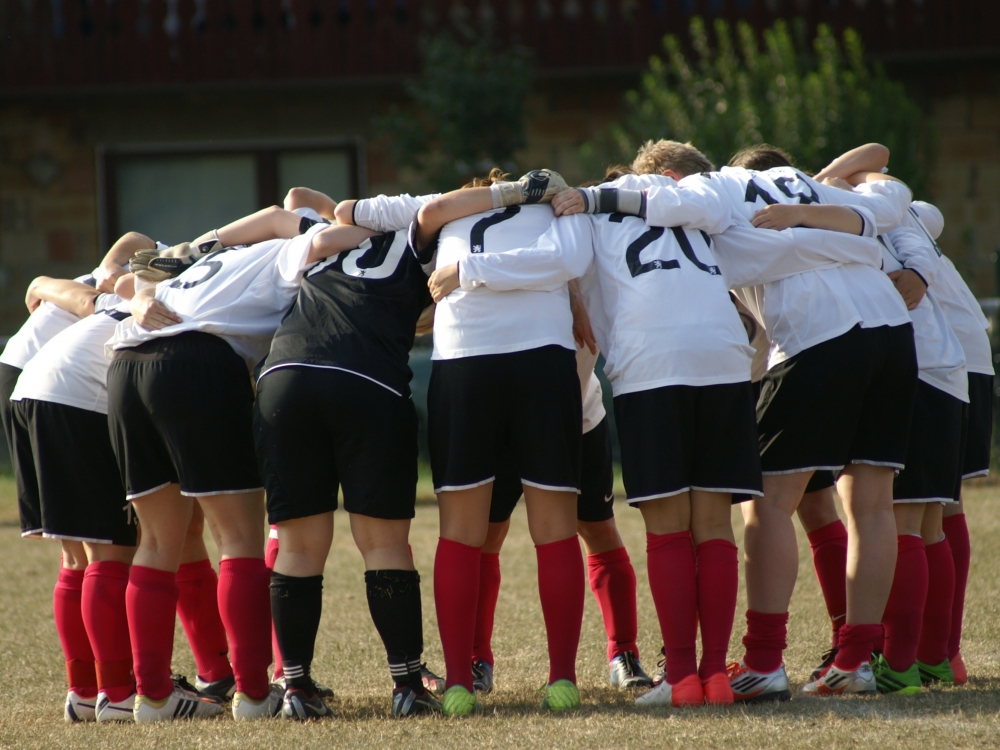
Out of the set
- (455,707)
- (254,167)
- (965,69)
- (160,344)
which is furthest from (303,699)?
(965,69)

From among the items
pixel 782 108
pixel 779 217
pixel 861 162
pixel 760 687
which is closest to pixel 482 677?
pixel 760 687

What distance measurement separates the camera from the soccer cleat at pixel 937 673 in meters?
3.76

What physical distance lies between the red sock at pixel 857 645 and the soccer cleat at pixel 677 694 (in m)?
0.53

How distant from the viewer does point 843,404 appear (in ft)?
11.7

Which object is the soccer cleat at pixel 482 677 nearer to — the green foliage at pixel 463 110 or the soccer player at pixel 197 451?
the soccer player at pixel 197 451

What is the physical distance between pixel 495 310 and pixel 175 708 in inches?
65.2

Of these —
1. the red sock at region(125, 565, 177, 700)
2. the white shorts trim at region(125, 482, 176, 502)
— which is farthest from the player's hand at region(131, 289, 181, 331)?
the red sock at region(125, 565, 177, 700)

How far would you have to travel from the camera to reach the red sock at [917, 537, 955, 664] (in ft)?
12.5

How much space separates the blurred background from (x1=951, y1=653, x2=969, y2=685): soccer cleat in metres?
7.98

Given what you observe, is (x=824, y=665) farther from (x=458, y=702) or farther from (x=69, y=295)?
(x=69, y=295)

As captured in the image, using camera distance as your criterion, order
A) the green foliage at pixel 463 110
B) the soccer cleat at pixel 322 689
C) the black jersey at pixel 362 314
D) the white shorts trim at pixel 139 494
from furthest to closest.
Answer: the green foliage at pixel 463 110, the soccer cleat at pixel 322 689, the white shorts trim at pixel 139 494, the black jersey at pixel 362 314

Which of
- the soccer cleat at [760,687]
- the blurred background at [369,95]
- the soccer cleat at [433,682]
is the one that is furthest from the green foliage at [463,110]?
the soccer cleat at [760,687]

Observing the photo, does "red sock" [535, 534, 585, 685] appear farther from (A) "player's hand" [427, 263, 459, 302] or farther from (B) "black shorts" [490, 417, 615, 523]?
(A) "player's hand" [427, 263, 459, 302]

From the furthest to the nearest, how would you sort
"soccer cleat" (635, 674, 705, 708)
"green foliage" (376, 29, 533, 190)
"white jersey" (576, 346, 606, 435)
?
"green foliage" (376, 29, 533, 190), "white jersey" (576, 346, 606, 435), "soccer cleat" (635, 674, 705, 708)
